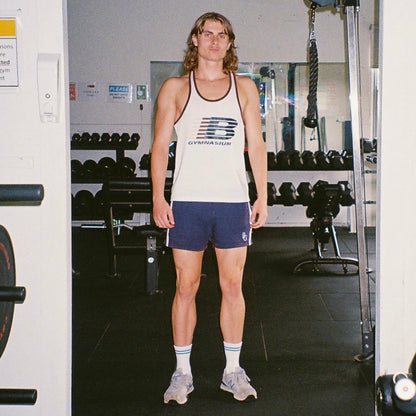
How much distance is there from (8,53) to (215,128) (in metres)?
0.70

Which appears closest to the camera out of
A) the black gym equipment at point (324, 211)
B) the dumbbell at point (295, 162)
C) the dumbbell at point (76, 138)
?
the black gym equipment at point (324, 211)

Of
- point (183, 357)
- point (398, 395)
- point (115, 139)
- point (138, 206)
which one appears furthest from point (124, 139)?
point (398, 395)

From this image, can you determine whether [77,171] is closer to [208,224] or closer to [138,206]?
[138,206]

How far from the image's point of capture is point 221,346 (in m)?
2.64

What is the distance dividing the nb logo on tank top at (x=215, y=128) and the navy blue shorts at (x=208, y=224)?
227 millimetres

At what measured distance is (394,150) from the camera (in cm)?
157

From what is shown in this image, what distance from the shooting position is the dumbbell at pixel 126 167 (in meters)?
5.67

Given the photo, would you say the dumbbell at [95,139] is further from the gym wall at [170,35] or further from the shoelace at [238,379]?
the shoelace at [238,379]

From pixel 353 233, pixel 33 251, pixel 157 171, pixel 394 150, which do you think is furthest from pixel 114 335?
pixel 353 233

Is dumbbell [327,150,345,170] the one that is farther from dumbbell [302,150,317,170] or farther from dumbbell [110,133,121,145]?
dumbbell [110,133,121,145]

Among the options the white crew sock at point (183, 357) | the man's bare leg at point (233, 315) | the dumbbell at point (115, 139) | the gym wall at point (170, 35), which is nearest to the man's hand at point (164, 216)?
the man's bare leg at point (233, 315)

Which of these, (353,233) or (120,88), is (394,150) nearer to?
(353,233)

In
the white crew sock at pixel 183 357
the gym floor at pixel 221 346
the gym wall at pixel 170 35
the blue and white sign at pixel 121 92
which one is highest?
the gym wall at pixel 170 35

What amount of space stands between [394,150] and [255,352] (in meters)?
1.32
